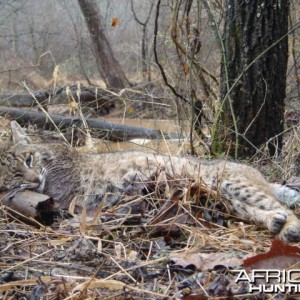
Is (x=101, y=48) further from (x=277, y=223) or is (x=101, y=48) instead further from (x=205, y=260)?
(x=205, y=260)

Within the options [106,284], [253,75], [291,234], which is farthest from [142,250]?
[253,75]

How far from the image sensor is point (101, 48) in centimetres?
1720

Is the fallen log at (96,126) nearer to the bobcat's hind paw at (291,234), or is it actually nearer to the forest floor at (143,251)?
the forest floor at (143,251)

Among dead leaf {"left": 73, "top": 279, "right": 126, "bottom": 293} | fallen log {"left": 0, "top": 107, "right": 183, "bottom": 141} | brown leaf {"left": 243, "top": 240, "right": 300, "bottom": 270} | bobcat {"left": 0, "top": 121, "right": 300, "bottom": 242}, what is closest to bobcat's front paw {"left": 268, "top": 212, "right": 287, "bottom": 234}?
bobcat {"left": 0, "top": 121, "right": 300, "bottom": 242}

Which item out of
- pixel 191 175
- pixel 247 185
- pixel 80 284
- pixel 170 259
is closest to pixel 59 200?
pixel 191 175

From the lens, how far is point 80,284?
2666 millimetres

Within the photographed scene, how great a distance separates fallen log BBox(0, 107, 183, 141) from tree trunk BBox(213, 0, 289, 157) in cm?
130

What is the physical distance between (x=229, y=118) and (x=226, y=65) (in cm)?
50

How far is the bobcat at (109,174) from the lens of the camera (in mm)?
4266

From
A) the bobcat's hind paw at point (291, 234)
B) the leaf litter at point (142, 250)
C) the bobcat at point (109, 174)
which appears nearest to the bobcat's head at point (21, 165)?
the bobcat at point (109, 174)

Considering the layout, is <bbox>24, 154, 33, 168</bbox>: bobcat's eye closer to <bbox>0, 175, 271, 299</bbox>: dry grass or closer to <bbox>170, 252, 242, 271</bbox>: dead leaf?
<bbox>0, 175, 271, 299</bbox>: dry grass

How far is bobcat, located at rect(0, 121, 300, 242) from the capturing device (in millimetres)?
4266

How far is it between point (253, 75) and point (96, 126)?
3.35m

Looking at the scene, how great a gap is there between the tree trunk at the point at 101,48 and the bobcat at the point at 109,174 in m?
11.6
